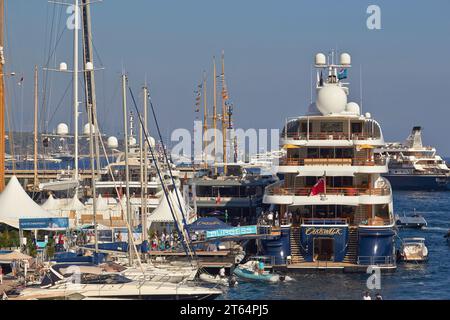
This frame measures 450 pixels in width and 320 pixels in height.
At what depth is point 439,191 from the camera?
440ft

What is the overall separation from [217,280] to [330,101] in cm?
1269

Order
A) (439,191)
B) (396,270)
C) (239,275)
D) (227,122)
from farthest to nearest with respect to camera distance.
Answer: (439,191), (227,122), (396,270), (239,275)

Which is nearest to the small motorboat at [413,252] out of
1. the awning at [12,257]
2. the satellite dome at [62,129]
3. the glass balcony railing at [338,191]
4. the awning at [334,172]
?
the glass balcony railing at [338,191]

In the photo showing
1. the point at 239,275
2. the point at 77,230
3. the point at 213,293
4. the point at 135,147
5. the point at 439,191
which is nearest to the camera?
the point at 213,293

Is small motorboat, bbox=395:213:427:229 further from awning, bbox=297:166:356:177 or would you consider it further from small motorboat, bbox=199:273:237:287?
small motorboat, bbox=199:273:237:287

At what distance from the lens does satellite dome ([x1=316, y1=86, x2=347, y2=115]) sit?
4584 cm

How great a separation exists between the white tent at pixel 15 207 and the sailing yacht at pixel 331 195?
10587 millimetres

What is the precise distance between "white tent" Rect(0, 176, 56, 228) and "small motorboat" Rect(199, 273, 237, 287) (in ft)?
28.7

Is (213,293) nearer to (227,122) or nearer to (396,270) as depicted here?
(396,270)

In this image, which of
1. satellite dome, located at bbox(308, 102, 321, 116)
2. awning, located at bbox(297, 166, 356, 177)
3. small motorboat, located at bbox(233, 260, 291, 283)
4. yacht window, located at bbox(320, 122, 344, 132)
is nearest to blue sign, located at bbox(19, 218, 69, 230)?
small motorboat, located at bbox(233, 260, 291, 283)

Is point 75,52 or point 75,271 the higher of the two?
point 75,52
